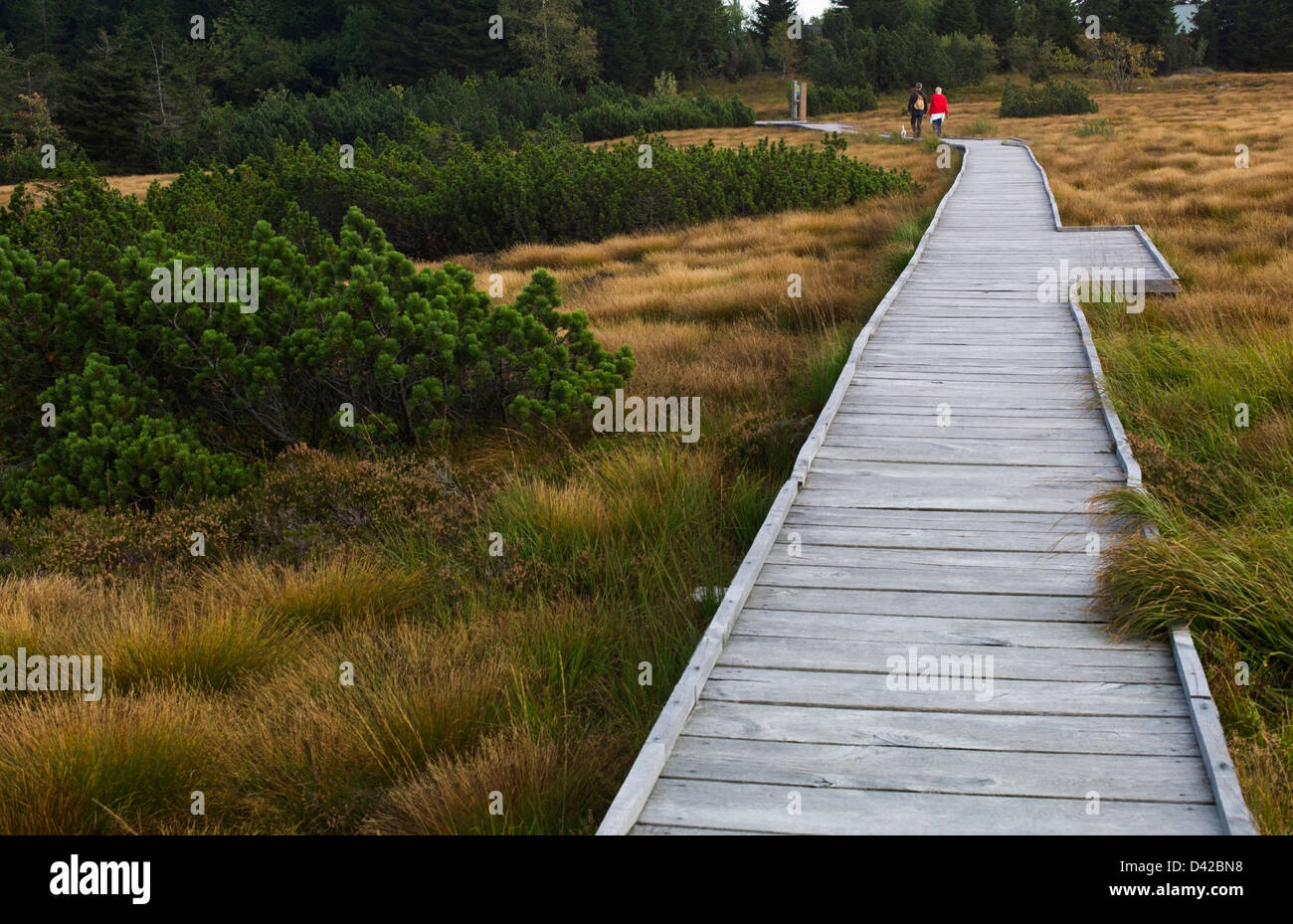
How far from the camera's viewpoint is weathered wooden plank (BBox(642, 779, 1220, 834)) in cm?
266

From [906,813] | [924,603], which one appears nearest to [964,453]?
[924,603]

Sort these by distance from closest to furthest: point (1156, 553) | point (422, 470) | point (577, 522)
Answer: point (1156, 553) < point (577, 522) < point (422, 470)

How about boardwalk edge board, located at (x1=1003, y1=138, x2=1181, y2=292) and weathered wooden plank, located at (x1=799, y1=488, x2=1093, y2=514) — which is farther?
boardwalk edge board, located at (x1=1003, y1=138, x2=1181, y2=292)

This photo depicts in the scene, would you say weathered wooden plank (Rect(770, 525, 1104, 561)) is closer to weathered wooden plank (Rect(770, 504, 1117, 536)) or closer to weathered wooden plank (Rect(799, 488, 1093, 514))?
weathered wooden plank (Rect(770, 504, 1117, 536))

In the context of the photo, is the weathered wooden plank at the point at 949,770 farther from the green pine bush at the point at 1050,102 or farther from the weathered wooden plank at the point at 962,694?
the green pine bush at the point at 1050,102

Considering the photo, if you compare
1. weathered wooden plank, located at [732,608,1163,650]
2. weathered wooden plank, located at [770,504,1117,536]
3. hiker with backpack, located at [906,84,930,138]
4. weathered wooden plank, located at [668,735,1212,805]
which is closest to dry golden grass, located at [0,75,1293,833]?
weathered wooden plank, located at [668,735,1212,805]

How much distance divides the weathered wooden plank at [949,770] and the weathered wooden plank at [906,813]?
0.04 meters

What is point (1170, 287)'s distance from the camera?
9.50 meters

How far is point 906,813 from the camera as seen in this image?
273cm

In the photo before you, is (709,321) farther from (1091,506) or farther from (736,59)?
(736,59)
